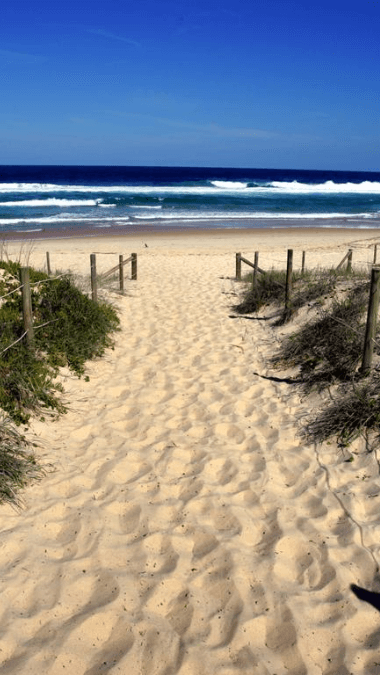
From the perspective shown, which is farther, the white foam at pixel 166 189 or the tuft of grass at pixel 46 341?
the white foam at pixel 166 189

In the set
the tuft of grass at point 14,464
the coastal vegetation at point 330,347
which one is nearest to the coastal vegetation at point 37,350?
the tuft of grass at point 14,464

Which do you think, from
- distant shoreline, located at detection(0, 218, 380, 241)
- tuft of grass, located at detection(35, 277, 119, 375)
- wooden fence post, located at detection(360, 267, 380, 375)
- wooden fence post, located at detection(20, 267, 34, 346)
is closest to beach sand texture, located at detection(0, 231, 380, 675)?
tuft of grass, located at detection(35, 277, 119, 375)

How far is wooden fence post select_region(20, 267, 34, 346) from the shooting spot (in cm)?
629

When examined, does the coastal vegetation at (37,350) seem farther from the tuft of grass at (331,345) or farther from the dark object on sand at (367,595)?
the tuft of grass at (331,345)

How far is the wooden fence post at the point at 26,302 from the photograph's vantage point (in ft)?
20.6

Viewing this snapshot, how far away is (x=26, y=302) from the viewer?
20.7 ft

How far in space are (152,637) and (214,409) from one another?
324 centimetres

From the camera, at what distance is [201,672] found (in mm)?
2941

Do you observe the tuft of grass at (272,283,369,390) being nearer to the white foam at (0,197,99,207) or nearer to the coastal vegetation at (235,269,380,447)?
the coastal vegetation at (235,269,380,447)

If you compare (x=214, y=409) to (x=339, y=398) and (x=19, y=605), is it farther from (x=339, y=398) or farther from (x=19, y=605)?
(x=19, y=605)

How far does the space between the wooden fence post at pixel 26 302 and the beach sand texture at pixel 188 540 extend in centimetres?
83

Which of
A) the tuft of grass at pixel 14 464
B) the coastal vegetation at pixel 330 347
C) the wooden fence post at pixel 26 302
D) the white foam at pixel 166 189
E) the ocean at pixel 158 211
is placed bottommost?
the tuft of grass at pixel 14 464

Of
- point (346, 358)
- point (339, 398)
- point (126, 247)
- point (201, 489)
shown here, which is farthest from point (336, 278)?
point (126, 247)

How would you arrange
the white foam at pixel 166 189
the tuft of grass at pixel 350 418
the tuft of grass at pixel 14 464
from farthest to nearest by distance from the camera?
the white foam at pixel 166 189 < the tuft of grass at pixel 350 418 < the tuft of grass at pixel 14 464
